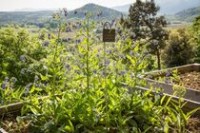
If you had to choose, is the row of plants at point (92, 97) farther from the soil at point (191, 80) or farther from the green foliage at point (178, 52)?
the green foliage at point (178, 52)

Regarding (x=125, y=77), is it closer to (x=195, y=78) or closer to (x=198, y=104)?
(x=198, y=104)

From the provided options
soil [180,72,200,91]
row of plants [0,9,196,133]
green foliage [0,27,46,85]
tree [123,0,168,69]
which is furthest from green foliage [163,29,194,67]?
row of plants [0,9,196,133]

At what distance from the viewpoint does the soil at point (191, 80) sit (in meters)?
6.26

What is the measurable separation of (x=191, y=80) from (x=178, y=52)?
60.8 feet

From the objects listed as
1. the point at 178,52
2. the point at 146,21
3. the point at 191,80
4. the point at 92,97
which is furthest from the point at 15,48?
the point at 146,21

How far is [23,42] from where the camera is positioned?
1436 cm

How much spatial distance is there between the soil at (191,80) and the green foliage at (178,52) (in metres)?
17.6

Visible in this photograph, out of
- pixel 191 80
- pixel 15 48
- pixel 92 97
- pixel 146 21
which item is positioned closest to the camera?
pixel 92 97

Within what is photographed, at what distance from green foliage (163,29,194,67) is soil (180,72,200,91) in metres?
17.6

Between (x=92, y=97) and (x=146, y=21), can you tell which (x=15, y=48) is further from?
(x=146, y=21)

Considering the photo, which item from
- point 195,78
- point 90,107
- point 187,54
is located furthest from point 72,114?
point 187,54

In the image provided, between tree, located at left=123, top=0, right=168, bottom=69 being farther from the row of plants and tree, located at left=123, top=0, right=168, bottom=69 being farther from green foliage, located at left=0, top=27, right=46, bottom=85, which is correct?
the row of plants

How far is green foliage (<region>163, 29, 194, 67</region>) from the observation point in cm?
2458

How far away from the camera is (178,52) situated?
24797 millimetres
